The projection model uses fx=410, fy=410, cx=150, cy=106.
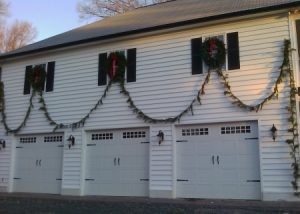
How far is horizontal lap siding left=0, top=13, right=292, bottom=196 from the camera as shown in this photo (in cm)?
1180

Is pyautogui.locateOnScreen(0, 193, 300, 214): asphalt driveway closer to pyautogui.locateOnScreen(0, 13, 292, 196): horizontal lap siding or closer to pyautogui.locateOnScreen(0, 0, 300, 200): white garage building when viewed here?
pyautogui.locateOnScreen(0, 0, 300, 200): white garage building

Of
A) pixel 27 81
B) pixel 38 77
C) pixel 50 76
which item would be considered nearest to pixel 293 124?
pixel 50 76

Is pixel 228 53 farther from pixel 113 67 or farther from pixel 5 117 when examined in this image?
pixel 5 117

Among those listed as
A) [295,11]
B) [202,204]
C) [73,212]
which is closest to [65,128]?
[73,212]

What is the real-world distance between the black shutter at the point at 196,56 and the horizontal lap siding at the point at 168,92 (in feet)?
0.58

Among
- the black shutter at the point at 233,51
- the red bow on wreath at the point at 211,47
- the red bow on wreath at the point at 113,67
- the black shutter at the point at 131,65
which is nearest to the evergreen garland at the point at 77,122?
the red bow on wreath at the point at 113,67

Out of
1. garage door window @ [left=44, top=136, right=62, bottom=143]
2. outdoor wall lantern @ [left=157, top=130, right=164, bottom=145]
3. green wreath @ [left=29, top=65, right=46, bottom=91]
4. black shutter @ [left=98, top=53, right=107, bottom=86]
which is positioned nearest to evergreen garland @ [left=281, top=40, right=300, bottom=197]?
outdoor wall lantern @ [left=157, top=130, right=164, bottom=145]

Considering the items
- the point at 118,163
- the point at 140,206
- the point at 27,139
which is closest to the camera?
the point at 140,206

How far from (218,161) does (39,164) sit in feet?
23.8

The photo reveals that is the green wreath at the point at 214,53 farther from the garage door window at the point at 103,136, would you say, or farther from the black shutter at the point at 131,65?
the garage door window at the point at 103,136

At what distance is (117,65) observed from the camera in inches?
567

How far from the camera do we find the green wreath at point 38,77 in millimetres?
16125

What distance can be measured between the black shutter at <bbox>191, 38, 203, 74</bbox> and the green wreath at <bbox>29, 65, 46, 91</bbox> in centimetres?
628

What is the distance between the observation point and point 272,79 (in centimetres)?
1197
